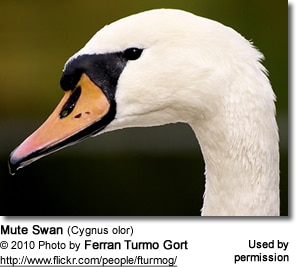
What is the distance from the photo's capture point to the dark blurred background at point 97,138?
203 centimetres

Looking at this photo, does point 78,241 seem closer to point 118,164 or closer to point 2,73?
point 2,73

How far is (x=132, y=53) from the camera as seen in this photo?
1.45 m

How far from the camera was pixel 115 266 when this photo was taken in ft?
5.88

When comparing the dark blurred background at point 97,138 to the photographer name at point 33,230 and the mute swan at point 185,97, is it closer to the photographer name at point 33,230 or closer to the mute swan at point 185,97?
the photographer name at point 33,230

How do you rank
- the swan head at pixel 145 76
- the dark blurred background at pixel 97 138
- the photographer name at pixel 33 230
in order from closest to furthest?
the swan head at pixel 145 76, the photographer name at pixel 33 230, the dark blurred background at pixel 97 138

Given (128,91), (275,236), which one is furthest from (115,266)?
(128,91)

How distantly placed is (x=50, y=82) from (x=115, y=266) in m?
0.67

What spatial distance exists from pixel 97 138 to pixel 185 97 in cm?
124

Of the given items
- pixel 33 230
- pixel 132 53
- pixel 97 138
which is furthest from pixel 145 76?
pixel 97 138

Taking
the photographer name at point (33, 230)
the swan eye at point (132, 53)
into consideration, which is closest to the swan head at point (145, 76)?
the swan eye at point (132, 53)

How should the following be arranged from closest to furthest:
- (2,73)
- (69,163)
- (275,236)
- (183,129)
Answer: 1. (275,236)
2. (2,73)
3. (183,129)
4. (69,163)

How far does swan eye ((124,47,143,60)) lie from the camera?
1.44 metres

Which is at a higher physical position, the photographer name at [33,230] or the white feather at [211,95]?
the white feather at [211,95]

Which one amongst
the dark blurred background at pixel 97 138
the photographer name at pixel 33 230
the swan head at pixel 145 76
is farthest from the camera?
the dark blurred background at pixel 97 138
